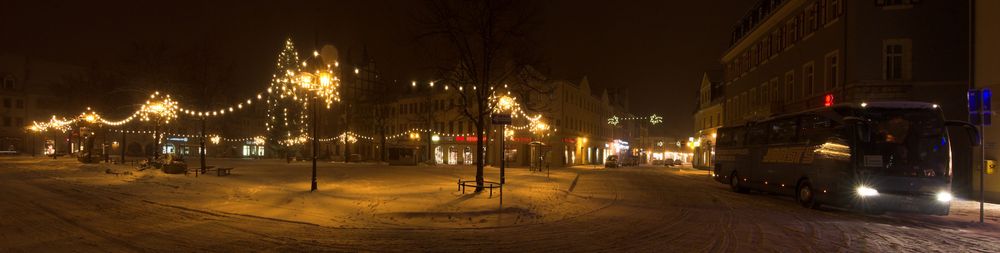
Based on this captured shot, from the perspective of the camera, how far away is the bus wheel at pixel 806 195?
53.7ft

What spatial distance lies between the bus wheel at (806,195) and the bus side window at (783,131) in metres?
1.74

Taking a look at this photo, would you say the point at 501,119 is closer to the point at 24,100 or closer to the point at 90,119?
the point at 90,119

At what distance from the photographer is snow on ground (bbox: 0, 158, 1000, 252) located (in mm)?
9047

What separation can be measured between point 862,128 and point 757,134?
22.8 feet

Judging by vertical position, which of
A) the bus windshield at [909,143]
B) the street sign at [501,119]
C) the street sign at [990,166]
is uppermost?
the street sign at [501,119]

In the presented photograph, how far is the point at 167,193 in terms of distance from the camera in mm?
17547

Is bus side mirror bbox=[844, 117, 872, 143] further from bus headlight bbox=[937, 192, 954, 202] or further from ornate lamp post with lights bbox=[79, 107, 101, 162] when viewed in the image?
ornate lamp post with lights bbox=[79, 107, 101, 162]

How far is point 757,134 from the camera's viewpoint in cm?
2148

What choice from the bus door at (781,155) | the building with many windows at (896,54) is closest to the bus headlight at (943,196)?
the bus door at (781,155)

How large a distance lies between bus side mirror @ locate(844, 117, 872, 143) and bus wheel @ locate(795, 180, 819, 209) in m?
2.51

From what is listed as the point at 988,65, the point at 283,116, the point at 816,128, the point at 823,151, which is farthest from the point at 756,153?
the point at 283,116

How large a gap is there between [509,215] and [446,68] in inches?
301

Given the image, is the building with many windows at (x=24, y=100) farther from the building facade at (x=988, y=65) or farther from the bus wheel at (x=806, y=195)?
the building facade at (x=988, y=65)

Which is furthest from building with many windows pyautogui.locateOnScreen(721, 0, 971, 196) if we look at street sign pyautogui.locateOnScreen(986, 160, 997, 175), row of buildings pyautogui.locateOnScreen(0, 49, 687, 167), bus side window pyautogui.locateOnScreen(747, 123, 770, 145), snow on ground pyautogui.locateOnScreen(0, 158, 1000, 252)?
row of buildings pyautogui.locateOnScreen(0, 49, 687, 167)
